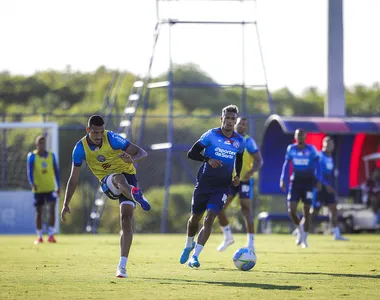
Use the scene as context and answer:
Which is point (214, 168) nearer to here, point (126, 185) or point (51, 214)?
point (126, 185)

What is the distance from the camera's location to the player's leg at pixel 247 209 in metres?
19.9

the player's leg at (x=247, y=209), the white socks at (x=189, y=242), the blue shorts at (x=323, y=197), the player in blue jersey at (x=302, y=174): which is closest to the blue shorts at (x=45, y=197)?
the player in blue jersey at (x=302, y=174)

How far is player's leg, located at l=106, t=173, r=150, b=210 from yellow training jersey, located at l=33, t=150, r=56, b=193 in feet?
39.3

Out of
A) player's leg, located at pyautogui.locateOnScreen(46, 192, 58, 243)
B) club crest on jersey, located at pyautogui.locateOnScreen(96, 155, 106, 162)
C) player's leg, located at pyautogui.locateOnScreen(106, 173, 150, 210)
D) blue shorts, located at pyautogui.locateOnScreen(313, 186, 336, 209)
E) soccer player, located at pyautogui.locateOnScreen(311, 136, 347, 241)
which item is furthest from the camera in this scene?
blue shorts, located at pyautogui.locateOnScreen(313, 186, 336, 209)

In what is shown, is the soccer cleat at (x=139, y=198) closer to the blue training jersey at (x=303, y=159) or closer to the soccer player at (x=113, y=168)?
the soccer player at (x=113, y=168)

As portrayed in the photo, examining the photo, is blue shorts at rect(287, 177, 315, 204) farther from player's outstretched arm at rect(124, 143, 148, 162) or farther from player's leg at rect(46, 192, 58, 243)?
player's outstretched arm at rect(124, 143, 148, 162)

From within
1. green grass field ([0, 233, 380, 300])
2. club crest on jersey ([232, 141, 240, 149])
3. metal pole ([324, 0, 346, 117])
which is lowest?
green grass field ([0, 233, 380, 300])

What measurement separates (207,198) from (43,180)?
441 inches

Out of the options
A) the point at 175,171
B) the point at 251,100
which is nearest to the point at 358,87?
the point at 251,100

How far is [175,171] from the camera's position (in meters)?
60.2

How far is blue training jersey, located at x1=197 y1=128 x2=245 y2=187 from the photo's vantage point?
15.5m

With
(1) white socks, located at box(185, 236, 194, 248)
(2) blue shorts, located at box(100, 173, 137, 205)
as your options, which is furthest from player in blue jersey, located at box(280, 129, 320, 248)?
(2) blue shorts, located at box(100, 173, 137, 205)

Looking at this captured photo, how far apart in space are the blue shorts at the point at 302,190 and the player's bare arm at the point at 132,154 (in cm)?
933

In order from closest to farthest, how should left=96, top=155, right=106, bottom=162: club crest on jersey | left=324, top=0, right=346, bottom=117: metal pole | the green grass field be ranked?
the green grass field → left=96, top=155, right=106, bottom=162: club crest on jersey → left=324, top=0, right=346, bottom=117: metal pole
